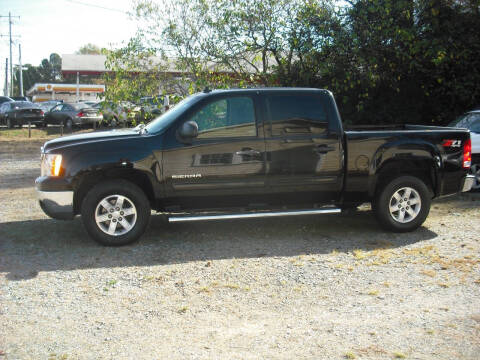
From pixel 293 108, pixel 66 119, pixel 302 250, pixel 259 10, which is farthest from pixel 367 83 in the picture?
pixel 66 119

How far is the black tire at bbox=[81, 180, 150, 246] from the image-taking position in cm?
664

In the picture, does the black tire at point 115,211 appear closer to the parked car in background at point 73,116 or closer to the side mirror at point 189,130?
the side mirror at point 189,130

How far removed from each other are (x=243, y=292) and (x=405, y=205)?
A: 3.18m

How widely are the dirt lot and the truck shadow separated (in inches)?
1.0

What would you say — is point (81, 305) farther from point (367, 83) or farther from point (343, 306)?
point (367, 83)

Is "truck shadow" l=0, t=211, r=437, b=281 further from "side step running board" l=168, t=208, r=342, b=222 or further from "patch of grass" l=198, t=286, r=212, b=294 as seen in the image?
"patch of grass" l=198, t=286, r=212, b=294

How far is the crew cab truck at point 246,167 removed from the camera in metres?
6.71

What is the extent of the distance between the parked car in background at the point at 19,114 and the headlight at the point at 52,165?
84.2 feet

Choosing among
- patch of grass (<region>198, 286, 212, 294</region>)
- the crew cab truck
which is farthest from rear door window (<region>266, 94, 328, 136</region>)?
patch of grass (<region>198, 286, 212, 294</region>)

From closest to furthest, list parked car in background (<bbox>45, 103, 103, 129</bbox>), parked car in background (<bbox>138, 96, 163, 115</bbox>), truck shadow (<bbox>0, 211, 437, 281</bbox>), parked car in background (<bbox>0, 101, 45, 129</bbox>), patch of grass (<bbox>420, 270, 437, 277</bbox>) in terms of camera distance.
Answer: patch of grass (<bbox>420, 270, 437, 277</bbox>) < truck shadow (<bbox>0, 211, 437, 281</bbox>) < parked car in background (<bbox>138, 96, 163, 115</bbox>) < parked car in background (<bbox>45, 103, 103, 129</bbox>) < parked car in background (<bbox>0, 101, 45, 129</bbox>)

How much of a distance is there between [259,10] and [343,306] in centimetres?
974

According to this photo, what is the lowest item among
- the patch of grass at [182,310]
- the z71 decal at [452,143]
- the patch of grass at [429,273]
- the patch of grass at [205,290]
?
the patch of grass at [182,310]

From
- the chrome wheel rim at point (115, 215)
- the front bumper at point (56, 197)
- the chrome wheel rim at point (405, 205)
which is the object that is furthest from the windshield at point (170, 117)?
the chrome wheel rim at point (405, 205)

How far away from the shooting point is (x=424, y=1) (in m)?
13.6
